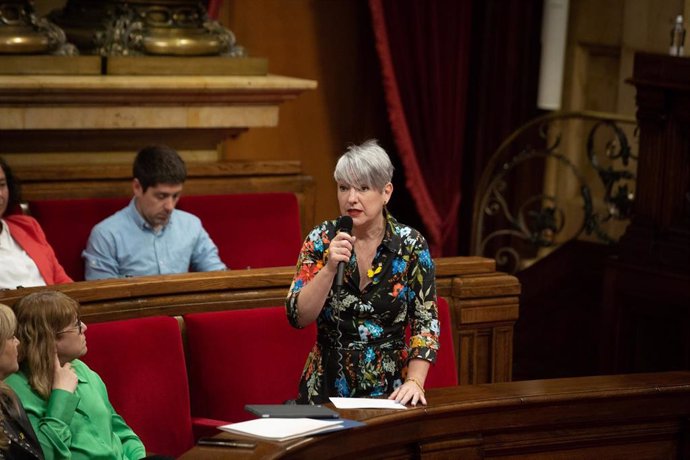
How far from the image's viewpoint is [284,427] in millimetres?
2768

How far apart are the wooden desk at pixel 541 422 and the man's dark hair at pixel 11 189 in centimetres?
158

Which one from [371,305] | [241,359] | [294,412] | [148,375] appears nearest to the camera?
[294,412]

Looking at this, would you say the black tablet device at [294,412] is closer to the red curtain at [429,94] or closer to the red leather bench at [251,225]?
the red leather bench at [251,225]

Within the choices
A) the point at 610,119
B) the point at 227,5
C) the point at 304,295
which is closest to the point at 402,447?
the point at 304,295

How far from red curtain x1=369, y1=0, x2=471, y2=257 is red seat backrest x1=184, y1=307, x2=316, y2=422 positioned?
2.69 metres

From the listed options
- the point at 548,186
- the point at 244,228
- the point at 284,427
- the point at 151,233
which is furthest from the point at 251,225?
the point at 548,186

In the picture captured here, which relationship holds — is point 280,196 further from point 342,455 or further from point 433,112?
point 342,455

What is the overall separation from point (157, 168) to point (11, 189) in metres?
0.48

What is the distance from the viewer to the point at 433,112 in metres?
6.30

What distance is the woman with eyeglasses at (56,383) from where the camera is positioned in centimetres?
288

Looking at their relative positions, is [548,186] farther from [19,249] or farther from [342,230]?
[342,230]

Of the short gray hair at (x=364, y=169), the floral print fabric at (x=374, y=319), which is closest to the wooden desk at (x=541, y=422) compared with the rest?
the floral print fabric at (x=374, y=319)

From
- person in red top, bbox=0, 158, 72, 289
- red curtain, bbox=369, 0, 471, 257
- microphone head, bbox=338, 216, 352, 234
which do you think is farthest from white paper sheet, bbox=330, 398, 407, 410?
red curtain, bbox=369, 0, 471, 257

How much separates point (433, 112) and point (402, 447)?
3441mm
